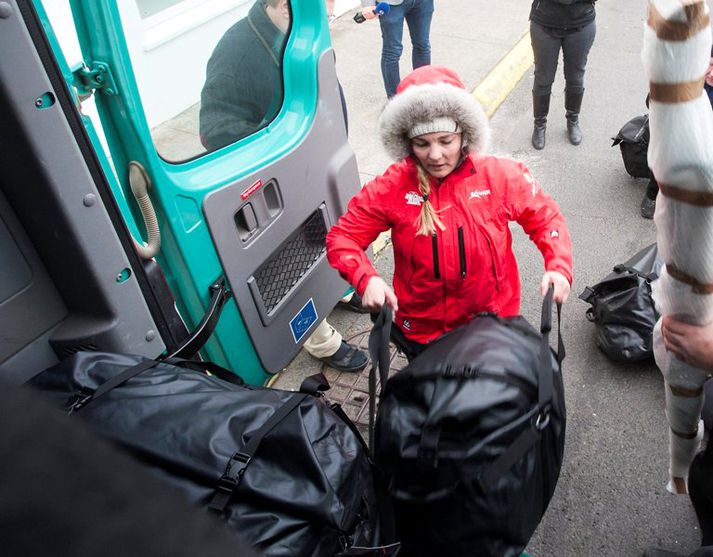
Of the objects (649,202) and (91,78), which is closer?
(91,78)

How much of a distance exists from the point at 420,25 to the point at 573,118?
60.0 inches

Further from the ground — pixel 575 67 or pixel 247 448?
pixel 247 448

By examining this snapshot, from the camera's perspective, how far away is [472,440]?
1.60 m

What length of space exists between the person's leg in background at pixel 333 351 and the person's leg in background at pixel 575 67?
116 inches

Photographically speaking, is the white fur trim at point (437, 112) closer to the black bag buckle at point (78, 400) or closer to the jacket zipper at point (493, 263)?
the jacket zipper at point (493, 263)

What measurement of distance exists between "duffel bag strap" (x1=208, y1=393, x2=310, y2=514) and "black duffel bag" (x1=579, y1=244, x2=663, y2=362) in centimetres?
212

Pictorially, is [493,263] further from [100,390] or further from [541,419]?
[100,390]

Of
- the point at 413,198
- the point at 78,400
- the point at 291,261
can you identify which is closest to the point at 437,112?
the point at 413,198

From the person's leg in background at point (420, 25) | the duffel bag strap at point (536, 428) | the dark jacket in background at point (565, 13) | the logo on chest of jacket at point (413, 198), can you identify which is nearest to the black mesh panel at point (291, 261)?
the logo on chest of jacket at point (413, 198)

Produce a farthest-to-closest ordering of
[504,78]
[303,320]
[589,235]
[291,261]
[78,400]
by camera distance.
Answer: [504,78]
[589,235]
[303,320]
[291,261]
[78,400]

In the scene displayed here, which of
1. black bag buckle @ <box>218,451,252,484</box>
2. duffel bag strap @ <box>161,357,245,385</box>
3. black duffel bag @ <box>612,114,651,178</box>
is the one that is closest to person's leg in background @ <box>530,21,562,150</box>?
black duffel bag @ <box>612,114,651,178</box>

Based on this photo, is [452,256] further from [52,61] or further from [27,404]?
[27,404]

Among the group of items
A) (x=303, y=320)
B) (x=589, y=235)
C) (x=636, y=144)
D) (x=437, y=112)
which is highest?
(x=437, y=112)

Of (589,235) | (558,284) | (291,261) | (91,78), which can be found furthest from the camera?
(589,235)
